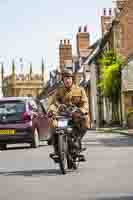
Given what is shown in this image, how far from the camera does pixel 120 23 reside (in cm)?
6594

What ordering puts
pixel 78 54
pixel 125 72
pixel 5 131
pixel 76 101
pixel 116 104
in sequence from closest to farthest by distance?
pixel 76 101 → pixel 5 131 → pixel 125 72 → pixel 116 104 → pixel 78 54

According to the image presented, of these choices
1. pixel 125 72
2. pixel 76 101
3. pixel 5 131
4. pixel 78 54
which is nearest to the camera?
pixel 76 101

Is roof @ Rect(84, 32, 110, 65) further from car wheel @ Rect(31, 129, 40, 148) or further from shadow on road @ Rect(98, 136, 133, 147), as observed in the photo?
car wheel @ Rect(31, 129, 40, 148)

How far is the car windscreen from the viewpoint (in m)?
22.5

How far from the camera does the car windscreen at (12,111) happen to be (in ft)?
73.8

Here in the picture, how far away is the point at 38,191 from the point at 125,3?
5656cm

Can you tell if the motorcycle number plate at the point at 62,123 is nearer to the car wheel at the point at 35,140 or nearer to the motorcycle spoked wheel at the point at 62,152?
the motorcycle spoked wheel at the point at 62,152

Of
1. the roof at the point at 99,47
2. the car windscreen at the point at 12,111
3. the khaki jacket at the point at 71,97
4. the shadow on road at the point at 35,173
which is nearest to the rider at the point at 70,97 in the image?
the khaki jacket at the point at 71,97

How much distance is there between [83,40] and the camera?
311 feet

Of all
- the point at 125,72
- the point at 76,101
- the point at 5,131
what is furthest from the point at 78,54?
the point at 76,101

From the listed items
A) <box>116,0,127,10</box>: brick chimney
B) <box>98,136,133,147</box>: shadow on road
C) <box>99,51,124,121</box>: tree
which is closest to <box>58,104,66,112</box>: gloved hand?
<box>98,136,133,147</box>: shadow on road

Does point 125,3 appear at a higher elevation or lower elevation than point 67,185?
higher

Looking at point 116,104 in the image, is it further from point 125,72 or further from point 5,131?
point 5,131

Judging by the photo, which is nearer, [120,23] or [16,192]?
[16,192]
